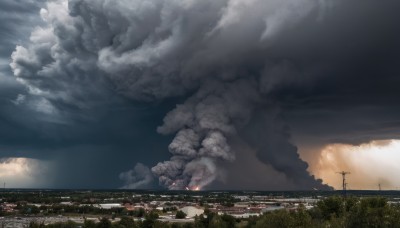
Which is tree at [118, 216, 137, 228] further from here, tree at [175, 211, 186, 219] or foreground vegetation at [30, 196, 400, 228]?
tree at [175, 211, 186, 219]

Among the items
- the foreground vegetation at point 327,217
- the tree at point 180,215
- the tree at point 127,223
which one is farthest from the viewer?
the tree at point 180,215

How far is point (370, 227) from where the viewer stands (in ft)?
203

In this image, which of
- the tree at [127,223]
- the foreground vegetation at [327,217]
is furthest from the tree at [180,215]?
the tree at [127,223]

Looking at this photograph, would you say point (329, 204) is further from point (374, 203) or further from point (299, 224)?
point (299, 224)

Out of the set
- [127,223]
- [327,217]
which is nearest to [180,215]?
[127,223]

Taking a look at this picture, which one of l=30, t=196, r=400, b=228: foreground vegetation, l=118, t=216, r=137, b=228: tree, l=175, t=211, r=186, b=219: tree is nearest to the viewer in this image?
l=30, t=196, r=400, b=228: foreground vegetation

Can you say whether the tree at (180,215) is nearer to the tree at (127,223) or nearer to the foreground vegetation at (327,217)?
the foreground vegetation at (327,217)

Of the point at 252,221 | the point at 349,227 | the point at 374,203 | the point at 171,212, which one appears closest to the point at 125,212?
the point at 171,212

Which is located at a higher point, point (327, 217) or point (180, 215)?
point (327, 217)

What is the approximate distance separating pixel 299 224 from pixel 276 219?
3.83m

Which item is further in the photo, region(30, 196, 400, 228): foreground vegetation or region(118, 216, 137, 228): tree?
region(118, 216, 137, 228): tree

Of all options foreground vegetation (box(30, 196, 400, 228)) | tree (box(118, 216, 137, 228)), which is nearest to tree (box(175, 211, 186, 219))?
foreground vegetation (box(30, 196, 400, 228))

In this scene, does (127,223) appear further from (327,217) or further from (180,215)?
(327,217)

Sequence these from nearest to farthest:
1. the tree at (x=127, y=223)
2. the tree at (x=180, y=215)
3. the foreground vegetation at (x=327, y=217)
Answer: the foreground vegetation at (x=327, y=217), the tree at (x=127, y=223), the tree at (x=180, y=215)
